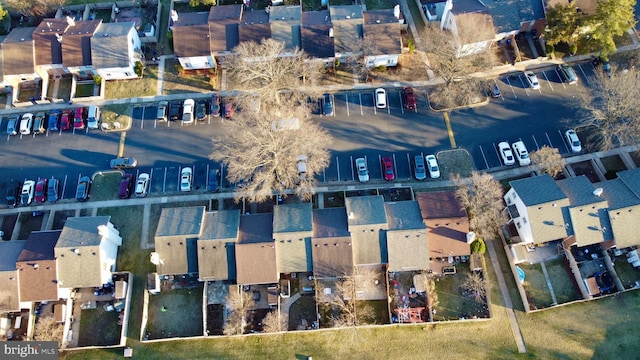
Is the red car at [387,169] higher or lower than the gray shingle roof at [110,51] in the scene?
lower

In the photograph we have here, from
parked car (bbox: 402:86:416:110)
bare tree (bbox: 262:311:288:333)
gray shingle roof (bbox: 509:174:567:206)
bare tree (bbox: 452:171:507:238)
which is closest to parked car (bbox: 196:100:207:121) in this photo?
parked car (bbox: 402:86:416:110)

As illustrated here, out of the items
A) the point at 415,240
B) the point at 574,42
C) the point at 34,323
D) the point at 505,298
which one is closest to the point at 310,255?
the point at 415,240

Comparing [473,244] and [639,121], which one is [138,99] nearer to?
[473,244]

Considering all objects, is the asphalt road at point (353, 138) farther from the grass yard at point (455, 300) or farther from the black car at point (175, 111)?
the grass yard at point (455, 300)

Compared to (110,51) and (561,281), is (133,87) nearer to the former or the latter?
(110,51)

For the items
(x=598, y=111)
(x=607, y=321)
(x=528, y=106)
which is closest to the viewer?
(x=607, y=321)

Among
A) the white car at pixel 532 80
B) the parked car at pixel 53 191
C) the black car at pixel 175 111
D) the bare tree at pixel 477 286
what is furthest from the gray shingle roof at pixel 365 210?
the parked car at pixel 53 191

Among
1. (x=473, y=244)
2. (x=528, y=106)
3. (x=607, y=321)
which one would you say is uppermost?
(x=528, y=106)

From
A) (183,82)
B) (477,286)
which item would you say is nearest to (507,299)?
(477,286)
